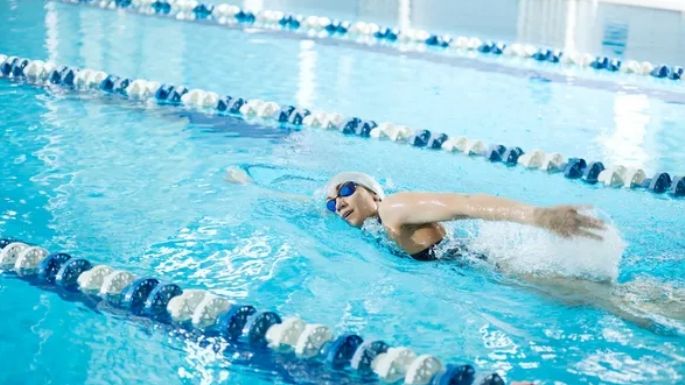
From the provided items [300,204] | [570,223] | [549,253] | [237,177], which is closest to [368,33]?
[237,177]

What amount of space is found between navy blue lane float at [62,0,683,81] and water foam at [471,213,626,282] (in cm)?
579

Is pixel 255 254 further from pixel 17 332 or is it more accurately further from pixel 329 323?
pixel 17 332

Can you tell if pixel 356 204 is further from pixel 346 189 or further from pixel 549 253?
pixel 549 253

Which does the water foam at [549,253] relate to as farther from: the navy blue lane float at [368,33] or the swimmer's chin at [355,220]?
the navy blue lane float at [368,33]

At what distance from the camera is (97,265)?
12.9 ft

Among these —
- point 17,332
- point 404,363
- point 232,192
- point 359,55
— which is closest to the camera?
point 404,363

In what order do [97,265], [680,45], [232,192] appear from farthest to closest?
[680,45] < [232,192] < [97,265]

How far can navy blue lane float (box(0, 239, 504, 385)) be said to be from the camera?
3.19 metres

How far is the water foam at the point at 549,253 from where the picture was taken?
12.5 feet

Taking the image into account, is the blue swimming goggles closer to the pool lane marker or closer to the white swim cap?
the white swim cap

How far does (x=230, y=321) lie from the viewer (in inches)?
137

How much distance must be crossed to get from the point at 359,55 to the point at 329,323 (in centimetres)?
636

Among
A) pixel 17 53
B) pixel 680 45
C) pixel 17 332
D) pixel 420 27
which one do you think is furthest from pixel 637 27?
pixel 17 332

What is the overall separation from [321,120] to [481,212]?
3440 mm
